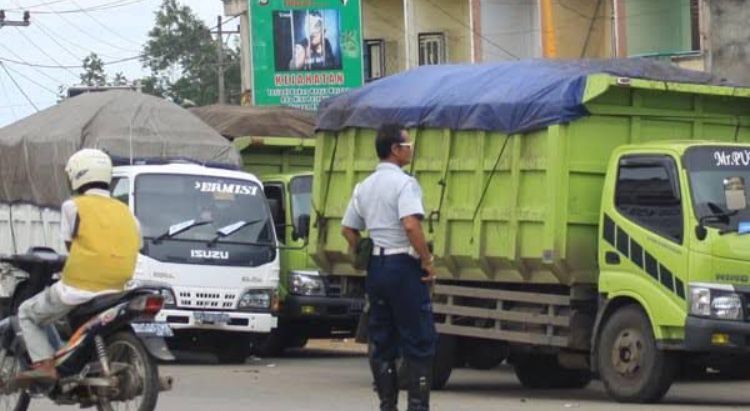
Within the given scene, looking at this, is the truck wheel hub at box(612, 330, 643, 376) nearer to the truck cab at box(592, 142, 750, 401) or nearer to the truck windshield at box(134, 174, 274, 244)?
the truck cab at box(592, 142, 750, 401)

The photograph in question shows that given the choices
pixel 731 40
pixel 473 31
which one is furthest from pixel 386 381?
pixel 473 31

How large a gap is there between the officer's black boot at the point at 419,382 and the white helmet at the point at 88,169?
2282 mm

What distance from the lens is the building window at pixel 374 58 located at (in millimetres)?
42750

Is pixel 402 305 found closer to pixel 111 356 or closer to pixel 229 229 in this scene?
pixel 111 356

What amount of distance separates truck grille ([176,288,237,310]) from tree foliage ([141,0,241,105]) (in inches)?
2330

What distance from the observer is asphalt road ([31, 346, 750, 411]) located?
47.4 feet

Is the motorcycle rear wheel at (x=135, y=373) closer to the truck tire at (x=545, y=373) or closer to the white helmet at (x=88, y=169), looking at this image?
the white helmet at (x=88, y=169)

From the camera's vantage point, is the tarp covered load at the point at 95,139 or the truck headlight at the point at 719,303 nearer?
the truck headlight at the point at 719,303

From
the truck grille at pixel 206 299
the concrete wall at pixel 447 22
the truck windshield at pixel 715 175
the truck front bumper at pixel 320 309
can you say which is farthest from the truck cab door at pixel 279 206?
the concrete wall at pixel 447 22

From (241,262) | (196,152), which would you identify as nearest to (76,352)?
(241,262)

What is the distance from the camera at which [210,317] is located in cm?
1920

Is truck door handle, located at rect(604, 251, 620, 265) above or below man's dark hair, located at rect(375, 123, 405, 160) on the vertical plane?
below

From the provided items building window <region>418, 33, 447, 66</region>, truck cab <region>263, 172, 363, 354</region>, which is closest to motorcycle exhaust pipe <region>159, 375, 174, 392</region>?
truck cab <region>263, 172, 363, 354</region>

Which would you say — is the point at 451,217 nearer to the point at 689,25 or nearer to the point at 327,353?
the point at 327,353
